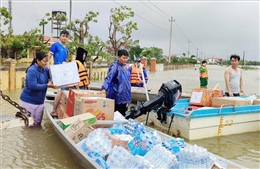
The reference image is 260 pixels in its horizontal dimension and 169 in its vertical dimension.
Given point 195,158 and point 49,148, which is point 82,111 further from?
point 195,158

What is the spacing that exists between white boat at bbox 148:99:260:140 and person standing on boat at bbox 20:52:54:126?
7.76 ft

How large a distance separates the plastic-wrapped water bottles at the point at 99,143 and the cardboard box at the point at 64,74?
1.74 m

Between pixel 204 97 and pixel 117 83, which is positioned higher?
pixel 117 83

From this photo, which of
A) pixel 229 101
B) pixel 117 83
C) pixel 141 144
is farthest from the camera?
pixel 229 101

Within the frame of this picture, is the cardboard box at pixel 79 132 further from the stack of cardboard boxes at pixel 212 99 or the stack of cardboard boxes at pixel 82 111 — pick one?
the stack of cardboard boxes at pixel 212 99

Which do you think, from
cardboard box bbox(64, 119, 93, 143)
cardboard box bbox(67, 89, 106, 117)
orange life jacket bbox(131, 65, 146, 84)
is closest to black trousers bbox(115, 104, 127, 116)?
cardboard box bbox(67, 89, 106, 117)

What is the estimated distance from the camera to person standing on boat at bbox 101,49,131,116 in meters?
5.47

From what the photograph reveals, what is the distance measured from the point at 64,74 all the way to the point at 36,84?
0.49 metres

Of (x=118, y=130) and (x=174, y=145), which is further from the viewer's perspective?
(x=118, y=130)

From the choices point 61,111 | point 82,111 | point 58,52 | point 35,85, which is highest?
point 58,52

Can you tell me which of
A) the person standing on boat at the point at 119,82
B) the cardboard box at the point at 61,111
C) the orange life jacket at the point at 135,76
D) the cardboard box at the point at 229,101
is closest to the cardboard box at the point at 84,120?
the cardboard box at the point at 61,111

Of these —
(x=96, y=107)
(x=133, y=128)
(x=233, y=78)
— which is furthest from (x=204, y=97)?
(x=133, y=128)

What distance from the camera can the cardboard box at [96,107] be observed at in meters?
4.93

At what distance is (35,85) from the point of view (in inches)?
205
